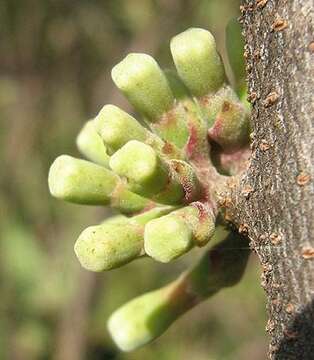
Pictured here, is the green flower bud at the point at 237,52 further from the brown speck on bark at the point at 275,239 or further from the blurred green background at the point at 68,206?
the blurred green background at the point at 68,206

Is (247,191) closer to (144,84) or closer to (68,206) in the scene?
(144,84)

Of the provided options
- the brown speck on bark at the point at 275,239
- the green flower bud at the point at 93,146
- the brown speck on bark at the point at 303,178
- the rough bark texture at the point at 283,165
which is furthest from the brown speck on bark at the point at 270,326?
the green flower bud at the point at 93,146

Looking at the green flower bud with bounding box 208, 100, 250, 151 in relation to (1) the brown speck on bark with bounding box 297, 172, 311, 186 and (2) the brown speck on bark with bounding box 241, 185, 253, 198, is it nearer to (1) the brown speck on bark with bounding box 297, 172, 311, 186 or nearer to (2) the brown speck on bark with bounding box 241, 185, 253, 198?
(2) the brown speck on bark with bounding box 241, 185, 253, 198

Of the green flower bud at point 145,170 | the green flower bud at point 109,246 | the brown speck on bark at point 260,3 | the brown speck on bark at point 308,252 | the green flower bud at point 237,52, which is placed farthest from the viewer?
the green flower bud at point 237,52

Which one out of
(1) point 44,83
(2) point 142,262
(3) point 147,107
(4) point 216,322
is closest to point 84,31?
(1) point 44,83

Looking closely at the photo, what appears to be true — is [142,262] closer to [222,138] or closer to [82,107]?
[82,107]

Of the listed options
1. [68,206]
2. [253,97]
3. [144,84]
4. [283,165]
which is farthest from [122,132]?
[68,206]
